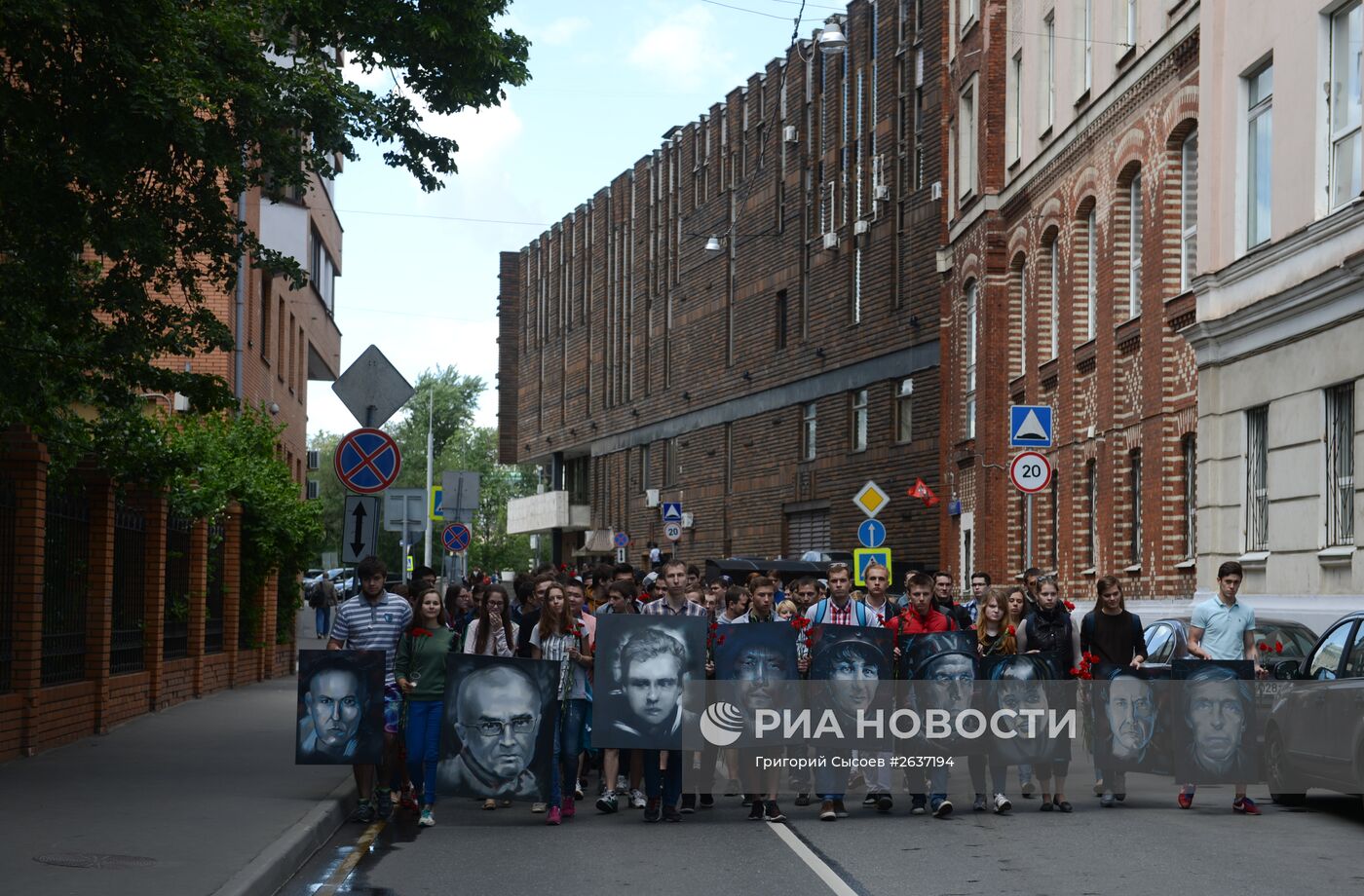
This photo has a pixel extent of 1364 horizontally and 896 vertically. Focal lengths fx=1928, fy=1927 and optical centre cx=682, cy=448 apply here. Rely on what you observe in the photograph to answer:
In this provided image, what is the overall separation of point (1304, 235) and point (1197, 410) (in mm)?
4007

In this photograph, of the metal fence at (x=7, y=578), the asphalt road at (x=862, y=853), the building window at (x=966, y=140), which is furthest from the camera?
the building window at (x=966, y=140)

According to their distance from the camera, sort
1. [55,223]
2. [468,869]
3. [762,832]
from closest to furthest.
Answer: [468,869] < [762,832] < [55,223]

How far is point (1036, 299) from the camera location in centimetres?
3516

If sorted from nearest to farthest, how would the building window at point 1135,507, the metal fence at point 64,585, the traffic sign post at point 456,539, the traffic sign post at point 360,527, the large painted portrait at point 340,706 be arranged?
the large painted portrait at point 340,706 < the metal fence at point 64,585 < the traffic sign post at point 360,527 < the building window at point 1135,507 < the traffic sign post at point 456,539

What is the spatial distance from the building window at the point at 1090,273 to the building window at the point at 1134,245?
5.35 ft

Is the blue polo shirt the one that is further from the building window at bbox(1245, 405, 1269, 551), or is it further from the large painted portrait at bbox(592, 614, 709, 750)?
the building window at bbox(1245, 405, 1269, 551)

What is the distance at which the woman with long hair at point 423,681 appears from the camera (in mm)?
14234

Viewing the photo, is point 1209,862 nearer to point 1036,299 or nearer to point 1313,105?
point 1313,105

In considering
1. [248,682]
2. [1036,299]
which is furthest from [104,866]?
[1036,299]

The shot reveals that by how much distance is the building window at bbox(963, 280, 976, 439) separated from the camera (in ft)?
131

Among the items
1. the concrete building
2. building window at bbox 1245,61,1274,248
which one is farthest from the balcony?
building window at bbox 1245,61,1274,248

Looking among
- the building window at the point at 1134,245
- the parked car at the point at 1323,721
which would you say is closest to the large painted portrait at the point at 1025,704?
the parked car at the point at 1323,721

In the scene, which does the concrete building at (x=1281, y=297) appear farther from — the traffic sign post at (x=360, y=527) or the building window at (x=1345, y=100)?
the traffic sign post at (x=360, y=527)

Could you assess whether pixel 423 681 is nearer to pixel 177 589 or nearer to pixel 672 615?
pixel 672 615
